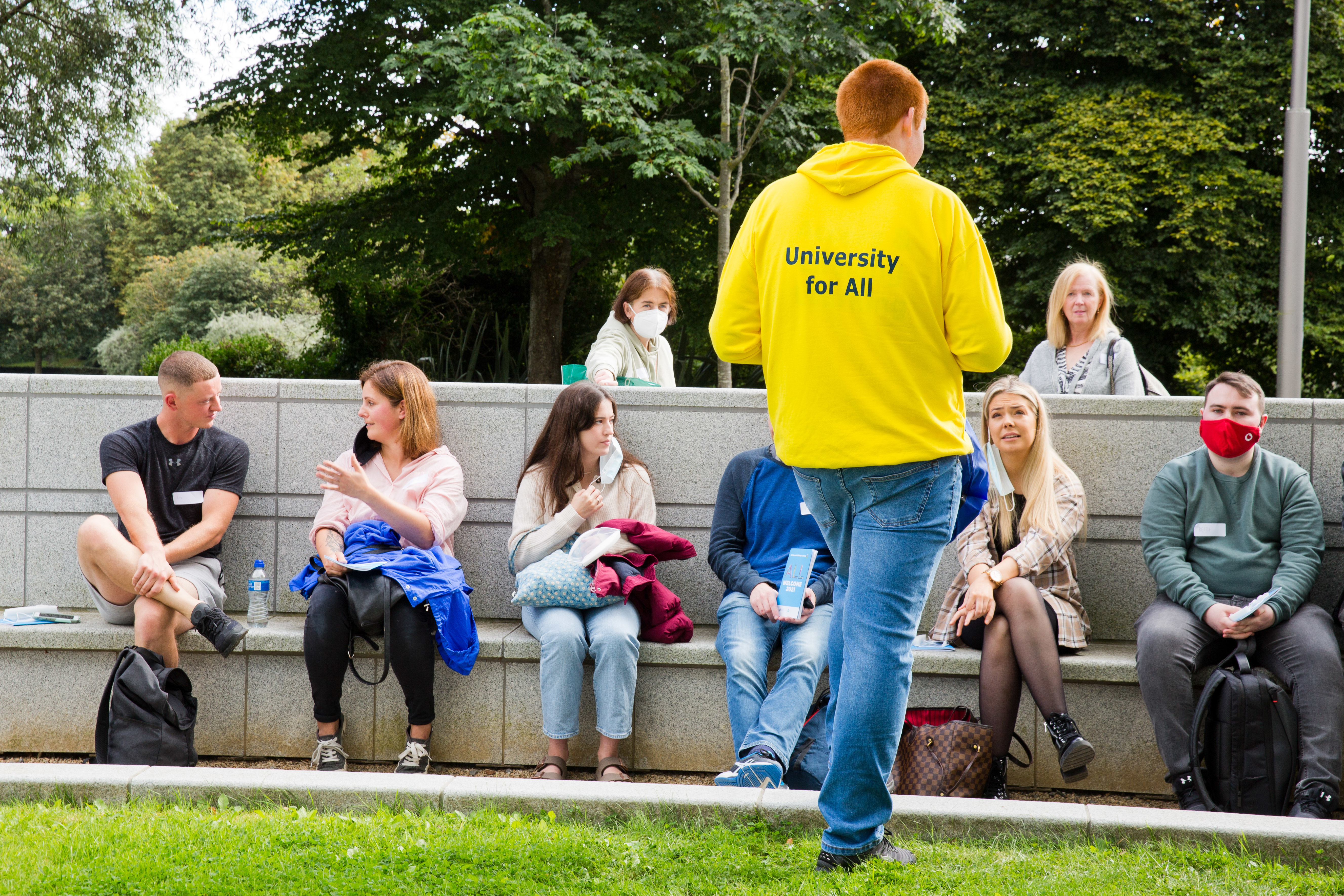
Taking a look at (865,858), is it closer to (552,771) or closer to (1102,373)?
(552,771)

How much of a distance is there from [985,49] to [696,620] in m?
13.6

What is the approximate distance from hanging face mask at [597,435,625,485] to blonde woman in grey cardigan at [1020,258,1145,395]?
2.17 m

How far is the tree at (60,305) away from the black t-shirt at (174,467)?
45.5 m

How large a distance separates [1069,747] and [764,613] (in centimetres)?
123

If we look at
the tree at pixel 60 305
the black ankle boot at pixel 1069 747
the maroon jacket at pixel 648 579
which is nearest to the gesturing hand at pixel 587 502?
the maroon jacket at pixel 648 579

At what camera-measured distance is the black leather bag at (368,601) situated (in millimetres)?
4438

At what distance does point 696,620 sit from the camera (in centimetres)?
538

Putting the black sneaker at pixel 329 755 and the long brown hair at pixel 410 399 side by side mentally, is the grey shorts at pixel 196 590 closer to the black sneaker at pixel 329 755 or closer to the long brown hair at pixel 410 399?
the black sneaker at pixel 329 755

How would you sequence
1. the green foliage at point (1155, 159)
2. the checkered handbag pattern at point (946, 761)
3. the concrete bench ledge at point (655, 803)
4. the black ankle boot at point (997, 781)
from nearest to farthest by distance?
the concrete bench ledge at point (655, 803), the checkered handbag pattern at point (946, 761), the black ankle boot at point (997, 781), the green foliage at point (1155, 159)

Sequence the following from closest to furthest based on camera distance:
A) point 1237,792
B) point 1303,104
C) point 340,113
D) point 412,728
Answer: point 1237,792
point 412,728
point 1303,104
point 340,113

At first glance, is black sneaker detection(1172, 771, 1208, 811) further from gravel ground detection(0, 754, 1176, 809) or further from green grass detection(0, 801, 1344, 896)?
green grass detection(0, 801, 1344, 896)

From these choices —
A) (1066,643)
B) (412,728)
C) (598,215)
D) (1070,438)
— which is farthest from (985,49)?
(412,728)

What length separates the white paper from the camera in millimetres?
4246

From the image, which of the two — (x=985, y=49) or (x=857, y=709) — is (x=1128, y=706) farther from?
(x=985, y=49)
